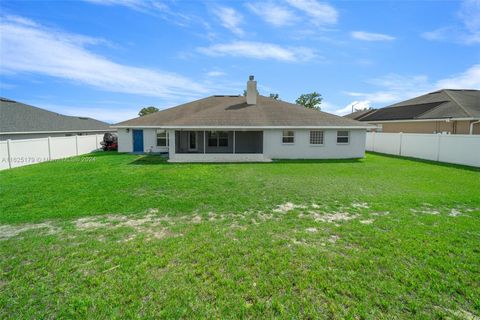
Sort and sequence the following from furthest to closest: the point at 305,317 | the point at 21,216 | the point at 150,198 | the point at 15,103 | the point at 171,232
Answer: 1. the point at 15,103
2. the point at 150,198
3. the point at 21,216
4. the point at 171,232
5. the point at 305,317

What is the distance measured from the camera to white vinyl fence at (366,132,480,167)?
1349cm

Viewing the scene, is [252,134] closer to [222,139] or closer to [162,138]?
[222,139]

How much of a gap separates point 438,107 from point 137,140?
2662cm

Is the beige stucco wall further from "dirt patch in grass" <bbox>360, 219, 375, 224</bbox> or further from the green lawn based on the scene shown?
"dirt patch in grass" <bbox>360, 219, 375, 224</bbox>

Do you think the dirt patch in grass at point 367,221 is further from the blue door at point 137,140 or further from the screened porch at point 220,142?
the blue door at point 137,140

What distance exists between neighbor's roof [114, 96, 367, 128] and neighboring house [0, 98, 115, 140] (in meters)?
6.14

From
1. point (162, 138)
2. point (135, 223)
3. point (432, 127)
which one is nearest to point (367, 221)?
point (135, 223)

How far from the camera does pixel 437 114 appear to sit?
20.4 meters

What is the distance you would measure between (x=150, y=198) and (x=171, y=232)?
107 inches

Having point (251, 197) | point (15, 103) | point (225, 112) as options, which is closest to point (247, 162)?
point (225, 112)

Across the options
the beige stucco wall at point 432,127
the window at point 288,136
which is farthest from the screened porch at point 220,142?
the beige stucco wall at point 432,127

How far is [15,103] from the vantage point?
23219 millimetres

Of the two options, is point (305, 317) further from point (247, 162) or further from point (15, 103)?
point (15, 103)

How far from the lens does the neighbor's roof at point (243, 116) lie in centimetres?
1648
